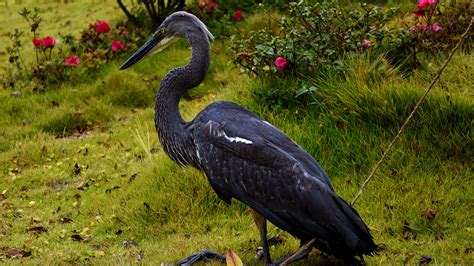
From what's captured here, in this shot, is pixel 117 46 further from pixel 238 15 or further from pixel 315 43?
pixel 315 43

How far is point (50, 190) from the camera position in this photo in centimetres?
762

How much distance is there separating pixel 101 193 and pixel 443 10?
4.44 m

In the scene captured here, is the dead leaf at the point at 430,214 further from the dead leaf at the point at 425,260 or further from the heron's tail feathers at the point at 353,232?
the heron's tail feathers at the point at 353,232

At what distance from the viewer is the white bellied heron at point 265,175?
447 cm

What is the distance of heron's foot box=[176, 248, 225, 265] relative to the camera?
5.16 metres

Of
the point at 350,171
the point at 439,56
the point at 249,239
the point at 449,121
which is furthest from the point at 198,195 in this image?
the point at 439,56

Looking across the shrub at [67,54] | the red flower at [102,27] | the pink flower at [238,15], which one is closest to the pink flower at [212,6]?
the pink flower at [238,15]

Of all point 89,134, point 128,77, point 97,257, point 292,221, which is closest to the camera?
point 292,221

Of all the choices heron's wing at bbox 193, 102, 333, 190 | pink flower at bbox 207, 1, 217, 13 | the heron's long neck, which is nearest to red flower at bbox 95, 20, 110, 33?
pink flower at bbox 207, 1, 217, 13

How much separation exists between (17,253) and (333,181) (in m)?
2.80

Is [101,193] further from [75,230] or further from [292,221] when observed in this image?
[292,221]

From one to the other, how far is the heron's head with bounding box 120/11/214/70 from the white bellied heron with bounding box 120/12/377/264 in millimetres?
650

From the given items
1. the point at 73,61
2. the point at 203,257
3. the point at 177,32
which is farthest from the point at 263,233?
the point at 73,61

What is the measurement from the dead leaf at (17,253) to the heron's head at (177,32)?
178 centimetres
